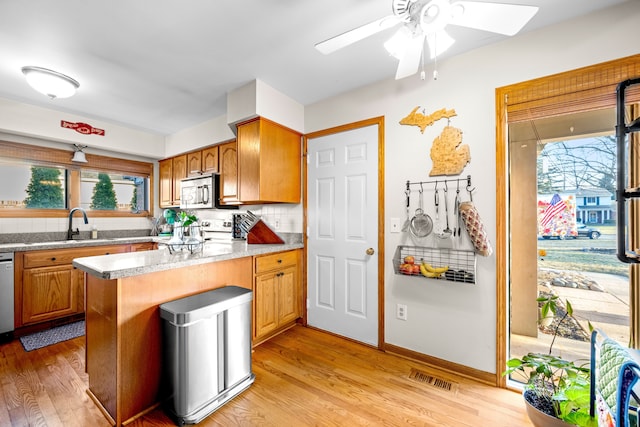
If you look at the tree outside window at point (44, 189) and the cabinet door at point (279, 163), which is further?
the tree outside window at point (44, 189)

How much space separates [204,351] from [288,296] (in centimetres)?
119

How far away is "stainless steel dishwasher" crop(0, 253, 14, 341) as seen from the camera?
2.43 meters

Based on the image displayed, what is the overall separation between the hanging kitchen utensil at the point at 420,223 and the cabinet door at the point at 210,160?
2.57m

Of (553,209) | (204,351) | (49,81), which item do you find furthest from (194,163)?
(553,209)

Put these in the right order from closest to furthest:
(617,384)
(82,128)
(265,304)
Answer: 1. (617,384)
2. (265,304)
3. (82,128)

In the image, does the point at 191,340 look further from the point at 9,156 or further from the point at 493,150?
the point at 9,156

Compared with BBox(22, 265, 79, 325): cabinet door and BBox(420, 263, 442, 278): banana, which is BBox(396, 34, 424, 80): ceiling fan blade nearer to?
BBox(420, 263, 442, 278): banana

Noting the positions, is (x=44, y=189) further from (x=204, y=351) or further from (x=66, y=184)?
(x=204, y=351)

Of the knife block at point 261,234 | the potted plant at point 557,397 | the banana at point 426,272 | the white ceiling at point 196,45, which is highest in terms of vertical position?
the white ceiling at point 196,45

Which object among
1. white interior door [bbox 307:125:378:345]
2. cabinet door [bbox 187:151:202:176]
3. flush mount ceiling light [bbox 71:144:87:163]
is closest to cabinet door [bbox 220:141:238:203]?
cabinet door [bbox 187:151:202:176]

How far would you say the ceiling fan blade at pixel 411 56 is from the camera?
1.36m

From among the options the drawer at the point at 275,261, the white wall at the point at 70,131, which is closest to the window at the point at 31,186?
the white wall at the point at 70,131

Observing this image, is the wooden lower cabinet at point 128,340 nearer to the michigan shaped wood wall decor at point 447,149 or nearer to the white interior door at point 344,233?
the white interior door at point 344,233

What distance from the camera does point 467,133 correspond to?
194cm
